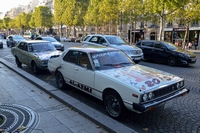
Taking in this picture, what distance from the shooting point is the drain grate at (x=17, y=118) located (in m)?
3.98

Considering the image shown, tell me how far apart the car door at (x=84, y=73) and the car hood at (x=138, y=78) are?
419 millimetres

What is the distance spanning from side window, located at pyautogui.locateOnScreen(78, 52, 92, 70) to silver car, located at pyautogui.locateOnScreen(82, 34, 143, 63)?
582 cm

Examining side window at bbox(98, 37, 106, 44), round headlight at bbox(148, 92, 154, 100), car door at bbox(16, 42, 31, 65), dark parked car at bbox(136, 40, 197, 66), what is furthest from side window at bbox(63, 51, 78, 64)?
dark parked car at bbox(136, 40, 197, 66)

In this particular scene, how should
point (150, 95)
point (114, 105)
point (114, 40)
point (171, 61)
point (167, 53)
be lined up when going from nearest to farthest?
1. point (150, 95)
2. point (114, 105)
3. point (171, 61)
4. point (167, 53)
5. point (114, 40)

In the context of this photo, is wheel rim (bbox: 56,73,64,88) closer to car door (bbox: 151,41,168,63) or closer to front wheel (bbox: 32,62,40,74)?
front wheel (bbox: 32,62,40,74)

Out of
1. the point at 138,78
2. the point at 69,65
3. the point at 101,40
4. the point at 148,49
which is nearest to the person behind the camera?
the point at 138,78

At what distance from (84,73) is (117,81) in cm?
132

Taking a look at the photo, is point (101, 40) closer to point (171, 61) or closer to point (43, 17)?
point (171, 61)

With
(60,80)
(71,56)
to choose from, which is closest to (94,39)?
(60,80)

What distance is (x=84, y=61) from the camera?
207 inches

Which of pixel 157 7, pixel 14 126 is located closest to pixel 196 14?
pixel 157 7

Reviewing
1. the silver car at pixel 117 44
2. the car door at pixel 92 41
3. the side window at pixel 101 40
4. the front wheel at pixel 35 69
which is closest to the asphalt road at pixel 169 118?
the front wheel at pixel 35 69

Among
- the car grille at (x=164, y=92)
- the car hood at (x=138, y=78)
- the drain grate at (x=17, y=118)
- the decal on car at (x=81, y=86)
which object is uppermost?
the car hood at (x=138, y=78)

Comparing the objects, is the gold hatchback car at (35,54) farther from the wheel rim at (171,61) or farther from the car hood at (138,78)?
the wheel rim at (171,61)
